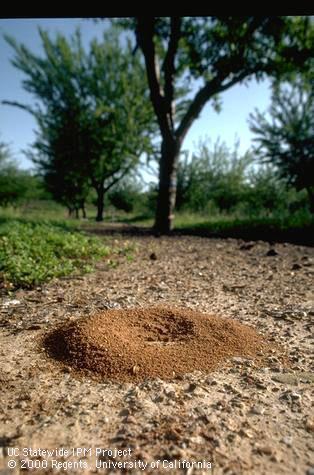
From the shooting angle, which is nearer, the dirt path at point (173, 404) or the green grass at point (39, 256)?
the dirt path at point (173, 404)

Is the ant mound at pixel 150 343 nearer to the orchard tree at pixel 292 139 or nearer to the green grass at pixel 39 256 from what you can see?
the green grass at pixel 39 256

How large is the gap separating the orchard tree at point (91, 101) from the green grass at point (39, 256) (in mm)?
13358

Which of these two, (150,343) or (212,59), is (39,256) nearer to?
(150,343)

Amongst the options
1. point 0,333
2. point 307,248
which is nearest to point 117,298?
point 0,333

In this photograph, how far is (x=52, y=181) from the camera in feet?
72.7

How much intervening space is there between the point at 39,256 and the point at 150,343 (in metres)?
2.97

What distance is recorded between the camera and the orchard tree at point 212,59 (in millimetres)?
9484

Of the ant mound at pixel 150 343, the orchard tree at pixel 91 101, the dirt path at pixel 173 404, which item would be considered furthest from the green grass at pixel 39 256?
the orchard tree at pixel 91 101

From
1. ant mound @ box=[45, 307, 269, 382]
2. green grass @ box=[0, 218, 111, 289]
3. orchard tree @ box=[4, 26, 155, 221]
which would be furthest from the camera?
orchard tree @ box=[4, 26, 155, 221]

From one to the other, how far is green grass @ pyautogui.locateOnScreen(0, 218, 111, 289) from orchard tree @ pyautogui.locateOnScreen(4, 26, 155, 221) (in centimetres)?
1336

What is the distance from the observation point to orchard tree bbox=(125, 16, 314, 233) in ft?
31.1

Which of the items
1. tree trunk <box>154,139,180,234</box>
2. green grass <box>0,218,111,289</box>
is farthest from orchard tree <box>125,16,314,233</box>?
green grass <box>0,218,111,289</box>

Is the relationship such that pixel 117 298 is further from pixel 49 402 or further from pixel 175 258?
pixel 175 258

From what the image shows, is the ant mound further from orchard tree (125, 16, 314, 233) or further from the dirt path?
orchard tree (125, 16, 314, 233)
